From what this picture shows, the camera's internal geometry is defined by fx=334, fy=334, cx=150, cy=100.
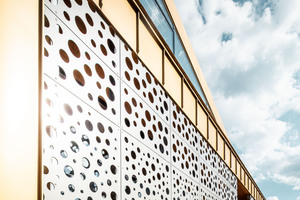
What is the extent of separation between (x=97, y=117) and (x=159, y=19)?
7.27 metres

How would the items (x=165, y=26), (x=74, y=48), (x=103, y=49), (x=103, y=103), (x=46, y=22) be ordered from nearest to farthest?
(x=46, y=22), (x=74, y=48), (x=103, y=49), (x=103, y=103), (x=165, y=26)

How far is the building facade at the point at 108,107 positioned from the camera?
557 centimetres

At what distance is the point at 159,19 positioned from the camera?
13.1 meters

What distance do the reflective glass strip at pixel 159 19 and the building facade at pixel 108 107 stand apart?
6 centimetres

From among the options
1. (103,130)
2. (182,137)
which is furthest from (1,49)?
(182,137)

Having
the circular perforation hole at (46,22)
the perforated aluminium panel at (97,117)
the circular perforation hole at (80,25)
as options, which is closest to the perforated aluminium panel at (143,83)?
the perforated aluminium panel at (97,117)

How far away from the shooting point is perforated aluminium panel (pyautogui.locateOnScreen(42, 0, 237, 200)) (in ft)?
18.8

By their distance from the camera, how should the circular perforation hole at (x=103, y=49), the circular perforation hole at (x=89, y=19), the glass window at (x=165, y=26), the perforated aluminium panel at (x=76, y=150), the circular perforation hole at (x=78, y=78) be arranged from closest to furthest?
the perforated aluminium panel at (x=76, y=150) < the circular perforation hole at (x=78, y=78) < the circular perforation hole at (x=89, y=19) < the circular perforation hole at (x=103, y=49) < the glass window at (x=165, y=26)

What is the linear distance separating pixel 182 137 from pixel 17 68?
8.96 meters

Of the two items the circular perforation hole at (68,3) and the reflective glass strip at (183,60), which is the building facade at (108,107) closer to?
the circular perforation hole at (68,3)

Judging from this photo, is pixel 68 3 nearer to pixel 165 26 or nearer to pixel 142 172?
pixel 142 172

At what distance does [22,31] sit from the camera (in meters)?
4.93

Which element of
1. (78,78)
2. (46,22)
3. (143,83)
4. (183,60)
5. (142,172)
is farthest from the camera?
(183,60)

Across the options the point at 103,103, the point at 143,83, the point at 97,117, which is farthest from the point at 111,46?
the point at 97,117
